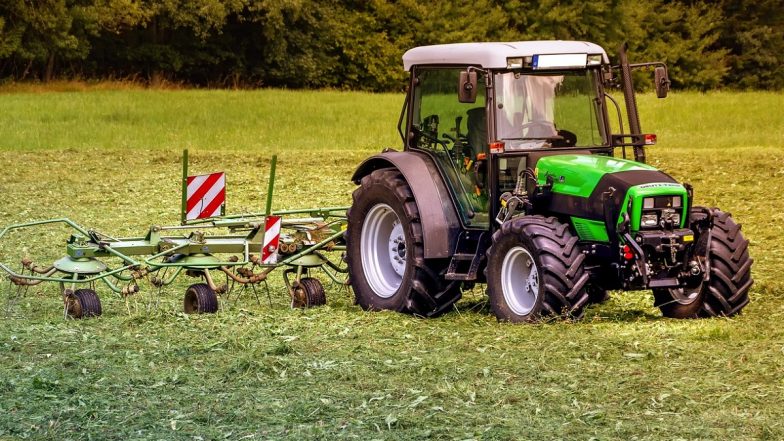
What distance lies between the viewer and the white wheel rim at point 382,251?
945cm

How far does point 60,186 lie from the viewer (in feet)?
59.5

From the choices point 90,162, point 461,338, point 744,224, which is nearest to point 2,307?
point 461,338

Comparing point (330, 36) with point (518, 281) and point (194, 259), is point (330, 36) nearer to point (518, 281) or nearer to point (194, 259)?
point (194, 259)

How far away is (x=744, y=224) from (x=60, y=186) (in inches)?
374

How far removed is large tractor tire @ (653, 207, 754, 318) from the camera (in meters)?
8.21

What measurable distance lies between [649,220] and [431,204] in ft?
5.13

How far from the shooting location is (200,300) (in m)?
9.16

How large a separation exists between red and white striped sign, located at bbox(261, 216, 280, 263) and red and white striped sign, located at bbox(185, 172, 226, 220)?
1.05 m

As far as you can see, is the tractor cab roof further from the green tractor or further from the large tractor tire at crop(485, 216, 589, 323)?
the large tractor tire at crop(485, 216, 589, 323)

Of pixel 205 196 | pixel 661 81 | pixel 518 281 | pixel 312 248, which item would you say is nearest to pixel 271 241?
pixel 312 248

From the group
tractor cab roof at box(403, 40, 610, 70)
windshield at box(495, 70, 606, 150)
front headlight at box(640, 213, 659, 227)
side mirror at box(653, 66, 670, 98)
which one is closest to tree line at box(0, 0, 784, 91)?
tractor cab roof at box(403, 40, 610, 70)

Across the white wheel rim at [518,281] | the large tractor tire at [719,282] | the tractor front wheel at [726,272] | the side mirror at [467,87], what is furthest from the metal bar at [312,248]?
the tractor front wheel at [726,272]

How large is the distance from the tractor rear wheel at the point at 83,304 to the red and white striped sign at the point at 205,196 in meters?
1.45

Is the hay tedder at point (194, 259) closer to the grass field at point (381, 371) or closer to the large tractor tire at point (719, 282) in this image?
the grass field at point (381, 371)
